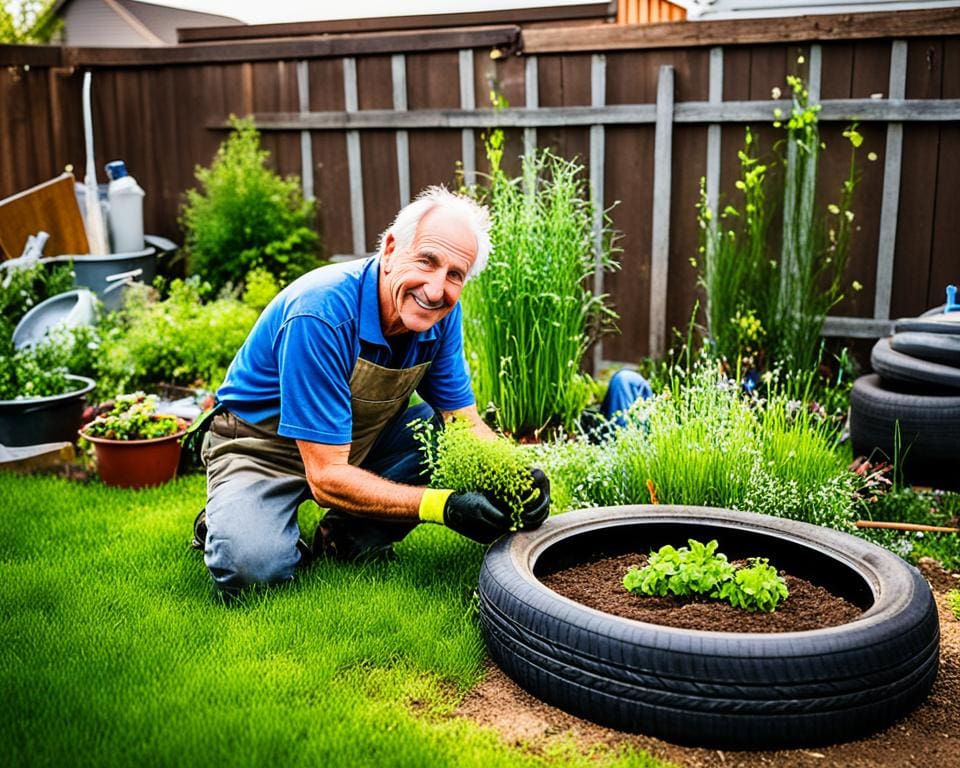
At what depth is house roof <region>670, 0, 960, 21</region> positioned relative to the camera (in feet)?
23.8

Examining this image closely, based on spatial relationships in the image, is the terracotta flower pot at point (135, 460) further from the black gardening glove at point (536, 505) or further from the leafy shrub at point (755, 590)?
the leafy shrub at point (755, 590)

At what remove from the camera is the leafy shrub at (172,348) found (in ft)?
18.2

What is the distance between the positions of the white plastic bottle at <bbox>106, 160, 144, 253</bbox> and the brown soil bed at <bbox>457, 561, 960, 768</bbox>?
5.15 m

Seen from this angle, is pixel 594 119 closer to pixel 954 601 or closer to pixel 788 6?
pixel 788 6

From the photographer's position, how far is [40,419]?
475 cm

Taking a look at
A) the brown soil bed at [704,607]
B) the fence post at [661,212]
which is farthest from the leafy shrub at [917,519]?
the fence post at [661,212]

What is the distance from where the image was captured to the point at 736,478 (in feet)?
12.0

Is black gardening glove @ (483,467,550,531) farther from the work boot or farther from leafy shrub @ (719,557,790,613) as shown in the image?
the work boot

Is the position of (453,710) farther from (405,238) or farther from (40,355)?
(40,355)

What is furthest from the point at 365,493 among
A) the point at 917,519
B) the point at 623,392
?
the point at 917,519

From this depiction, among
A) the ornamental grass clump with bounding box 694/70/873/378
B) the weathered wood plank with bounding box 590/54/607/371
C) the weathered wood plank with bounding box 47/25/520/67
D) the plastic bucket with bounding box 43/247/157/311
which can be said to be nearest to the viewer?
the ornamental grass clump with bounding box 694/70/873/378

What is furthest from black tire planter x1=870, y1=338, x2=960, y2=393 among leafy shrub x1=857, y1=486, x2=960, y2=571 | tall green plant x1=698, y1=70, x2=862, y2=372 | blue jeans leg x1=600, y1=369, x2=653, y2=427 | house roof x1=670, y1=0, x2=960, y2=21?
house roof x1=670, y1=0, x2=960, y2=21

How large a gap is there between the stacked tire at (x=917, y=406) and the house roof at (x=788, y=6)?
356 centimetres

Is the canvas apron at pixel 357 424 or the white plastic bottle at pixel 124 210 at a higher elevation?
the white plastic bottle at pixel 124 210
